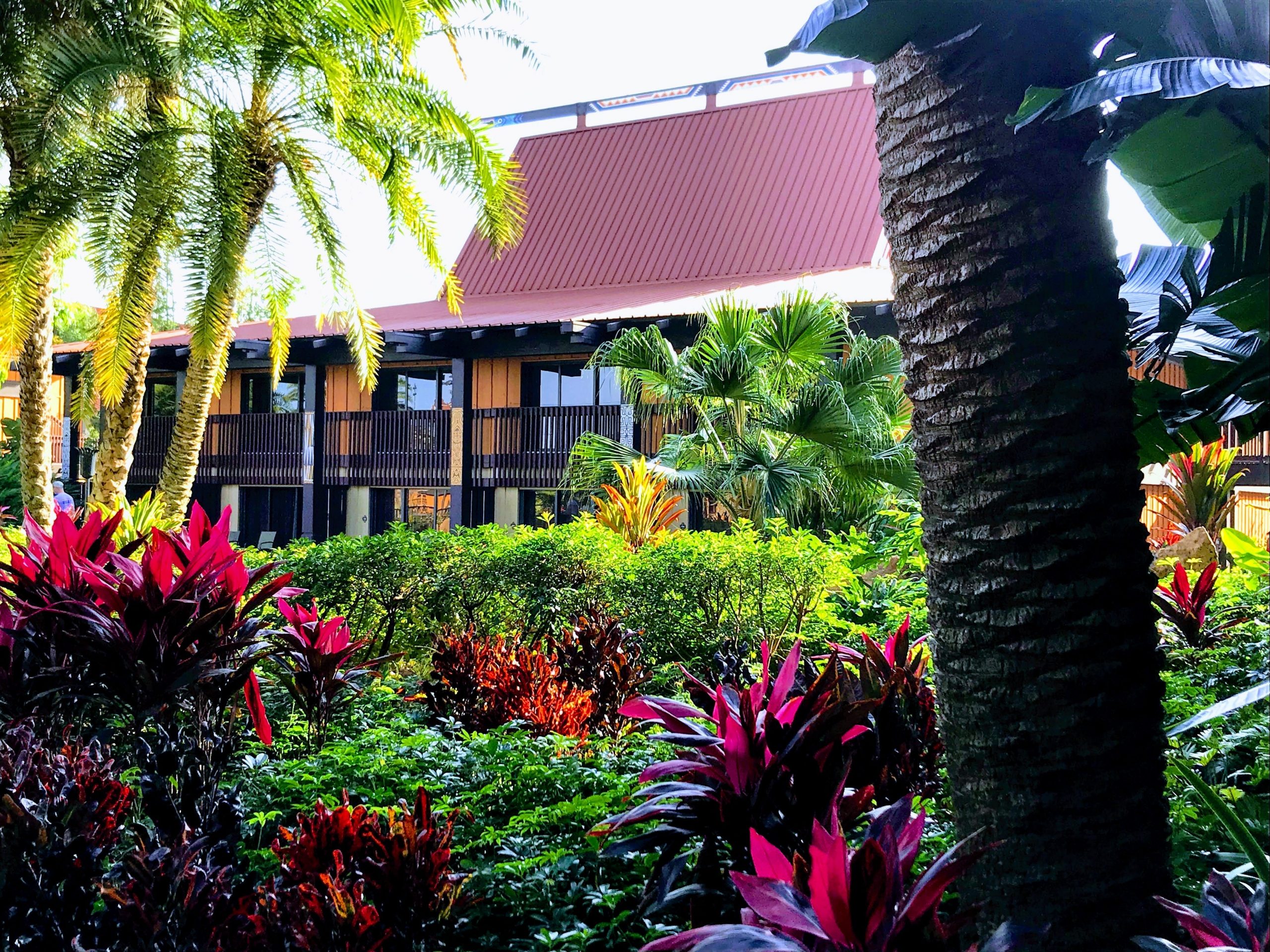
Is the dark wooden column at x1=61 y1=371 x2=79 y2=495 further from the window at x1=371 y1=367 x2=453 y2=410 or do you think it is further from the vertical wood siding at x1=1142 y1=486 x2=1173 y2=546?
the vertical wood siding at x1=1142 y1=486 x2=1173 y2=546

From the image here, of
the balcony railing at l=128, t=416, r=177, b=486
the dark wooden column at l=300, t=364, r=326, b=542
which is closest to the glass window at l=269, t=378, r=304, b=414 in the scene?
the balcony railing at l=128, t=416, r=177, b=486

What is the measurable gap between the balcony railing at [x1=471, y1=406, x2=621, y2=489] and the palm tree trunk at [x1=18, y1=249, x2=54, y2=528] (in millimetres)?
8298

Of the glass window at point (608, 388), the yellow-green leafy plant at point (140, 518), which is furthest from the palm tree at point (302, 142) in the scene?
the glass window at point (608, 388)

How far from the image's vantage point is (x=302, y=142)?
12.8 meters

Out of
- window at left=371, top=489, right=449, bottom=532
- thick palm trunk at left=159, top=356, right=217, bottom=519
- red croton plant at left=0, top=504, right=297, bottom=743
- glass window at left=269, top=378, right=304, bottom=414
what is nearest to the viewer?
red croton plant at left=0, top=504, right=297, bottom=743

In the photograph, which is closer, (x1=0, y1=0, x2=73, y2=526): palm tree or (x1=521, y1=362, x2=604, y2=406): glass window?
(x1=0, y1=0, x2=73, y2=526): palm tree

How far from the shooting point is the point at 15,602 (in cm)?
405

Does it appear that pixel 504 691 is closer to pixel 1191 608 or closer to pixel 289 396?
pixel 1191 608

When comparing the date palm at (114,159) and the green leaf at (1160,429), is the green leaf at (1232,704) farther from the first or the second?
the date palm at (114,159)

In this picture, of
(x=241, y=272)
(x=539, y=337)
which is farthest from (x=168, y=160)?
(x=539, y=337)

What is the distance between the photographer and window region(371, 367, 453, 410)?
23.8 m

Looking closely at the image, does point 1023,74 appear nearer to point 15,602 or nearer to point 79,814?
point 79,814

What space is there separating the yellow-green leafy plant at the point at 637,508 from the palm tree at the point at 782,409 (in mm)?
484

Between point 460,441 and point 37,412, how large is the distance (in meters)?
8.40
